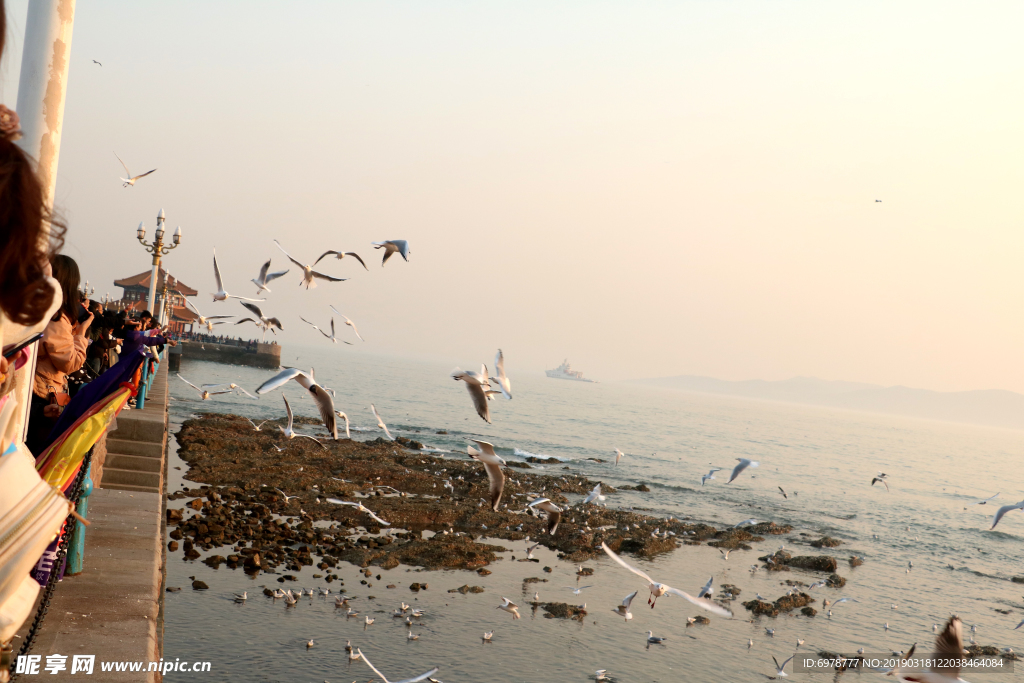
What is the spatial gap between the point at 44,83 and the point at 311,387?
2.56m

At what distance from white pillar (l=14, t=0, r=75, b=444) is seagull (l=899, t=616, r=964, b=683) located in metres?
5.83

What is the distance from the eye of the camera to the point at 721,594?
1645 cm

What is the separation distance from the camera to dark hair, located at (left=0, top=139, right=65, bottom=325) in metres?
1.38

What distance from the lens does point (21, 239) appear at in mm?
1417

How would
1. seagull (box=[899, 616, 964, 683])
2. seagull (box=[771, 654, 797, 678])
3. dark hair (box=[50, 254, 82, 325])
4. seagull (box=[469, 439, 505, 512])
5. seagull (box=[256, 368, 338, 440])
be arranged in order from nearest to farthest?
dark hair (box=[50, 254, 82, 325])
seagull (box=[899, 616, 964, 683])
seagull (box=[256, 368, 338, 440])
seagull (box=[469, 439, 505, 512])
seagull (box=[771, 654, 797, 678])

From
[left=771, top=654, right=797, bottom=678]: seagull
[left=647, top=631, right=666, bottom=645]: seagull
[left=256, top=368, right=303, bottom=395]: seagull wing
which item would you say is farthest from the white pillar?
[left=771, top=654, right=797, bottom=678]: seagull

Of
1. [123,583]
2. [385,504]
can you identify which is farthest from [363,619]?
[385,504]

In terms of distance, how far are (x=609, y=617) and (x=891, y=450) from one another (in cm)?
9439

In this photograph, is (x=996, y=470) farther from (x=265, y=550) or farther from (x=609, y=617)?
(x=265, y=550)

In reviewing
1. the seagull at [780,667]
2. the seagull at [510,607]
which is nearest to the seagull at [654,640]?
the seagull at [780,667]

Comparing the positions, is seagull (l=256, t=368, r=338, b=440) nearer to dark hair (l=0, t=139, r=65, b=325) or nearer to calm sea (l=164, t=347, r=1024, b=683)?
dark hair (l=0, t=139, r=65, b=325)

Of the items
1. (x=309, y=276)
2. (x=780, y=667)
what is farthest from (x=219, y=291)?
(x=780, y=667)

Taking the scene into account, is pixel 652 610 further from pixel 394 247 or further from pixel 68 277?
pixel 68 277

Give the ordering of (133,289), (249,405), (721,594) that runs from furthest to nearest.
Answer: (133,289), (249,405), (721,594)
